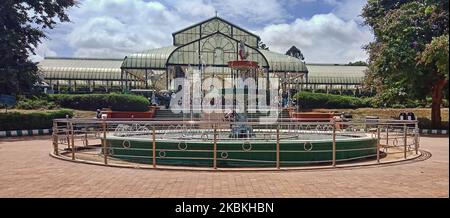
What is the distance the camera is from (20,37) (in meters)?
23.2

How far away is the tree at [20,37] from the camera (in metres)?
21.9

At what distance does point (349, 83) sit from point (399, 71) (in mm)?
25180

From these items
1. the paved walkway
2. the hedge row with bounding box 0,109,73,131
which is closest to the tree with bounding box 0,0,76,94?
the hedge row with bounding box 0,109,73,131

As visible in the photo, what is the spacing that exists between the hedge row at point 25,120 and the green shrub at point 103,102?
5909mm

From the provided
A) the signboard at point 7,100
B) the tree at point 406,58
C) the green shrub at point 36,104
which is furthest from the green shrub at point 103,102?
the tree at point 406,58

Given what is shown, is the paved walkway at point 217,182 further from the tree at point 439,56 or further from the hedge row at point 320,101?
the hedge row at point 320,101

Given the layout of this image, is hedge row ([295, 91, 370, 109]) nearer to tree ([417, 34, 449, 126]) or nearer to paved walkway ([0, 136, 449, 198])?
tree ([417, 34, 449, 126])

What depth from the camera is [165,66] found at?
113 feet

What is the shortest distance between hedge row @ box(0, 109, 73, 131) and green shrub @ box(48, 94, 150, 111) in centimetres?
591

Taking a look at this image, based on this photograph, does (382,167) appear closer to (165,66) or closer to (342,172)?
(342,172)

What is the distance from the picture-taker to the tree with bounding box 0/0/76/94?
21875 mm

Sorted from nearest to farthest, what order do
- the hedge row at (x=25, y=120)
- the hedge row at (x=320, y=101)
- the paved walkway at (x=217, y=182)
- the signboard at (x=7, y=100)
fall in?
the paved walkway at (x=217, y=182), the hedge row at (x=25, y=120), the signboard at (x=7, y=100), the hedge row at (x=320, y=101)

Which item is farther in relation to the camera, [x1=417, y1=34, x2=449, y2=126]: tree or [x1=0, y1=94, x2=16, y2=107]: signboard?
[x1=0, y1=94, x2=16, y2=107]: signboard

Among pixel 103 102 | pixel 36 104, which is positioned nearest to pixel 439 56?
pixel 103 102
